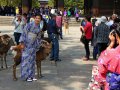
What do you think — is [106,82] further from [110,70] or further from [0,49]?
[0,49]

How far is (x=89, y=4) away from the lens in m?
40.9

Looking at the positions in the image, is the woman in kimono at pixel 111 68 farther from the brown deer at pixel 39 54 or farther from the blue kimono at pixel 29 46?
the brown deer at pixel 39 54

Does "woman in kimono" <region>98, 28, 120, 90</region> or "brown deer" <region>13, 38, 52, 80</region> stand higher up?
"woman in kimono" <region>98, 28, 120, 90</region>

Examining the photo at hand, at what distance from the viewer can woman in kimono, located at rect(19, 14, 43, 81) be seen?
9.23 metres

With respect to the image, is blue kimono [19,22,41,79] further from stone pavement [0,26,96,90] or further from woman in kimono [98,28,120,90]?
woman in kimono [98,28,120,90]

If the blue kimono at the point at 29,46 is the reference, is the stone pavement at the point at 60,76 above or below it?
below

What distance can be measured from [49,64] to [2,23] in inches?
873

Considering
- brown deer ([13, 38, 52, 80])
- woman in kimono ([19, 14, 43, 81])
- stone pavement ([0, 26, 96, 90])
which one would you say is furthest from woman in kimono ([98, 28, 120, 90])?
brown deer ([13, 38, 52, 80])

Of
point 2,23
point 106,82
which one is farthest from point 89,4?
point 106,82

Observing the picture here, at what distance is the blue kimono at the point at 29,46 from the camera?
364 inches

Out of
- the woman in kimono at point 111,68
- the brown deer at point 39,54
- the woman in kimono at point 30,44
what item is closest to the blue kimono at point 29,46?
the woman in kimono at point 30,44

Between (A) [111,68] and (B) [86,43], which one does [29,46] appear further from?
(A) [111,68]

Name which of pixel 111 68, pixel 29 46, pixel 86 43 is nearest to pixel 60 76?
pixel 29 46

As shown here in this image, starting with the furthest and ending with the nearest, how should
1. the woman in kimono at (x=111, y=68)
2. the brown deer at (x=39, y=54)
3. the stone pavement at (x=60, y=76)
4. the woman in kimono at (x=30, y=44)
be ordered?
the brown deer at (x=39, y=54) < the woman in kimono at (x=30, y=44) < the stone pavement at (x=60, y=76) < the woman in kimono at (x=111, y=68)
